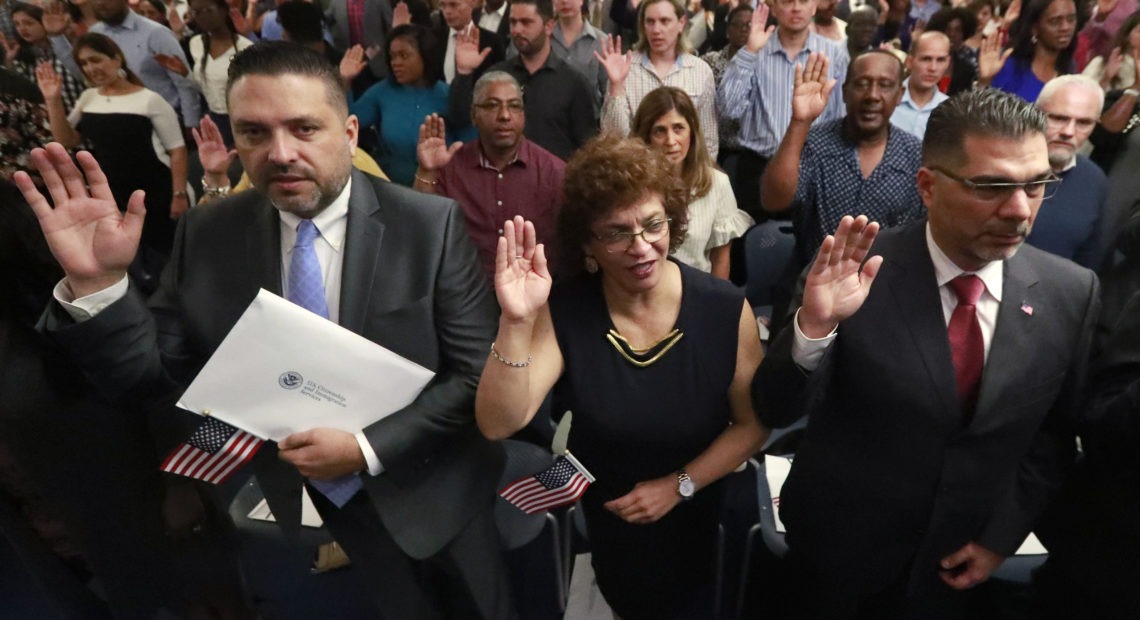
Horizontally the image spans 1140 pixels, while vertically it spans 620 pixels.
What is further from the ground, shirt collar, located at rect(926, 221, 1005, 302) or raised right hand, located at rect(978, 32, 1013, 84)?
shirt collar, located at rect(926, 221, 1005, 302)

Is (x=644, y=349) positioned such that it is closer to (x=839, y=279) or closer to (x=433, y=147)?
(x=839, y=279)

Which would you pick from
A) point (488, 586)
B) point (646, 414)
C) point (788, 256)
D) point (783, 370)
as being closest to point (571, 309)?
point (646, 414)

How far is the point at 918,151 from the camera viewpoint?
2945mm

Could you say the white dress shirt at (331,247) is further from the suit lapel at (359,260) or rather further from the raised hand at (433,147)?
the raised hand at (433,147)

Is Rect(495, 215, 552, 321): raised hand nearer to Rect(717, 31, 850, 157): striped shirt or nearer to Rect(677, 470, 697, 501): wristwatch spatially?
Rect(677, 470, 697, 501): wristwatch

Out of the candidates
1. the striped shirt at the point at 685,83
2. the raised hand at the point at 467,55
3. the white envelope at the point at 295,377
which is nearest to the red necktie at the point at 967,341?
the white envelope at the point at 295,377

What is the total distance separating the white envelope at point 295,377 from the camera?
1.54 meters

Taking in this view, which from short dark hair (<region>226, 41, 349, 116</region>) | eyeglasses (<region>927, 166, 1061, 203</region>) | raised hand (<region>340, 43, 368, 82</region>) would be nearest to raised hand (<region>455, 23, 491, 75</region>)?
raised hand (<region>340, 43, 368, 82</region>)

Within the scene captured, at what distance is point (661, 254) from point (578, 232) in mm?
210

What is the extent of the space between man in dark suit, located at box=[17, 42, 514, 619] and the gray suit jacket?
440 cm

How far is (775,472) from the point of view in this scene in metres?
2.41

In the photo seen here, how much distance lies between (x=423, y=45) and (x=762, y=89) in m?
1.91

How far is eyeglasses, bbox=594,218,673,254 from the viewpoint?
1752mm

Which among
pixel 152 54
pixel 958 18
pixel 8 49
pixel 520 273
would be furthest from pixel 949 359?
pixel 8 49
